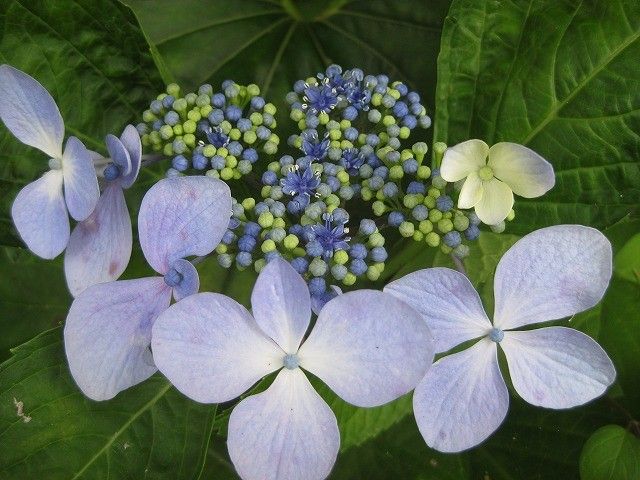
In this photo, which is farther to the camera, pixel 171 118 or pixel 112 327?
pixel 171 118

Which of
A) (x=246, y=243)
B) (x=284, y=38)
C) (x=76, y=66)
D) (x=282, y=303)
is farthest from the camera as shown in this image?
(x=284, y=38)

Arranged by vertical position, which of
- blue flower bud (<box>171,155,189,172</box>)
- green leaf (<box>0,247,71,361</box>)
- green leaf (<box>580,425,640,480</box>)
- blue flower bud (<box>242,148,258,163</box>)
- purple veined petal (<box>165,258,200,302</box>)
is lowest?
green leaf (<box>0,247,71,361</box>)

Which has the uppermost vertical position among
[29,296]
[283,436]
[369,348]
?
[369,348]

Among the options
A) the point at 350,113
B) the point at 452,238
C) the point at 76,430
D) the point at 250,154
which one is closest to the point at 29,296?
the point at 76,430

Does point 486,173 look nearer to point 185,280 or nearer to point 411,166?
point 411,166

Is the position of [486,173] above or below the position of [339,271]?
above

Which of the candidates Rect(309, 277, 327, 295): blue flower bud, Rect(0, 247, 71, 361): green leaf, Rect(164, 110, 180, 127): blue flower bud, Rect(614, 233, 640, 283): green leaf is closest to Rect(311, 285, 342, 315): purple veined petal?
Rect(309, 277, 327, 295): blue flower bud

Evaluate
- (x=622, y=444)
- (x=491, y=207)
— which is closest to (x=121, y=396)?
(x=491, y=207)

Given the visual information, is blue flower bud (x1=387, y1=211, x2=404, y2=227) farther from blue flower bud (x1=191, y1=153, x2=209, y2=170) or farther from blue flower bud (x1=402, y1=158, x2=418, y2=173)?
blue flower bud (x1=191, y1=153, x2=209, y2=170)
